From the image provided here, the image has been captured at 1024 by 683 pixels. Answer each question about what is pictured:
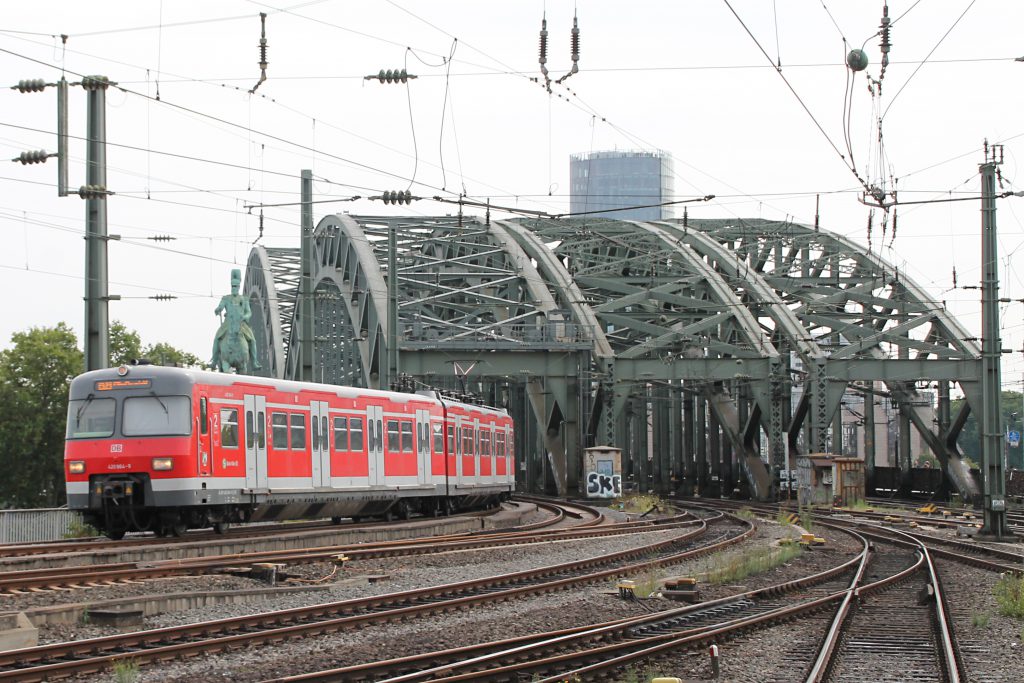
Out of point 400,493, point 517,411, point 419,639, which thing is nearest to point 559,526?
point 400,493

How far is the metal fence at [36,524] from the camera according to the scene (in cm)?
2427

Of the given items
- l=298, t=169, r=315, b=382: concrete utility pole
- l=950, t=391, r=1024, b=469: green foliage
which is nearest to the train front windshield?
l=298, t=169, r=315, b=382: concrete utility pole

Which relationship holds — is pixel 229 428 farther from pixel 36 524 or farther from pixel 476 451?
pixel 476 451

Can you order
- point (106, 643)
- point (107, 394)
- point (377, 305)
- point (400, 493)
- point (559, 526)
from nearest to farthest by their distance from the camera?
point (106, 643), point (107, 394), point (400, 493), point (559, 526), point (377, 305)

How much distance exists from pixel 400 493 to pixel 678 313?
3356 centimetres

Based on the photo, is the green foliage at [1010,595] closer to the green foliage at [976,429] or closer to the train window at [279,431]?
the train window at [279,431]

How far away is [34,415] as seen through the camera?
7256cm

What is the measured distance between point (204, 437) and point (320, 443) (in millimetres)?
3940

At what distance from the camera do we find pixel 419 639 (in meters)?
12.8

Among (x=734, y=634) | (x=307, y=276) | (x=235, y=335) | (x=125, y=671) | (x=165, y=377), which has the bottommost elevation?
(x=734, y=634)

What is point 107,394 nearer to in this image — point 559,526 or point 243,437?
point 243,437

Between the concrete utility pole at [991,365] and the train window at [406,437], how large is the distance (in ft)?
40.6

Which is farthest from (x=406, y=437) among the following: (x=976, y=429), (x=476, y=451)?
(x=976, y=429)

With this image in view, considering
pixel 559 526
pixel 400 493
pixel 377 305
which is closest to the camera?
pixel 400 493
